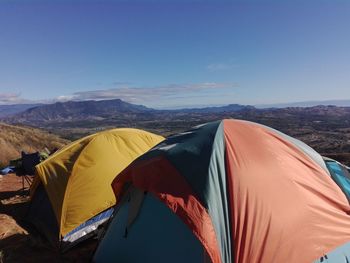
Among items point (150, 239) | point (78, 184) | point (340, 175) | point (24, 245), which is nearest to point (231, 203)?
point (150, 239)

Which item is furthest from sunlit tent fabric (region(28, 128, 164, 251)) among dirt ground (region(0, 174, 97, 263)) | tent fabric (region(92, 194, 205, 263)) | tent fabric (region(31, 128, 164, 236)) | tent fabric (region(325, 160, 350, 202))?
tent fabric (region(325, 160, 350, 202))

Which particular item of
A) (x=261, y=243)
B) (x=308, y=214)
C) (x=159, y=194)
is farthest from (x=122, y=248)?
(x=308, y=214)

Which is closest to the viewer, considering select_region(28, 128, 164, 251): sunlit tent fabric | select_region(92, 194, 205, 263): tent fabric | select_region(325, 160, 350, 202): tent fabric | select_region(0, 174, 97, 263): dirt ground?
select_region(92, 194, 205, 263): tent fabric

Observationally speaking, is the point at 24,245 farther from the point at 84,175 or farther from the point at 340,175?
the point at 340,175

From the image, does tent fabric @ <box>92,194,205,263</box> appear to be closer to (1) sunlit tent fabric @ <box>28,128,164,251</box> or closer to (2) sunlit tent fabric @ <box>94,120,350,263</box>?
(2) sunlit tent fabric @ <box>94,120,350,263</box>

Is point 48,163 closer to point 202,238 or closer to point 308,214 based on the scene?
Result: point 202,238
